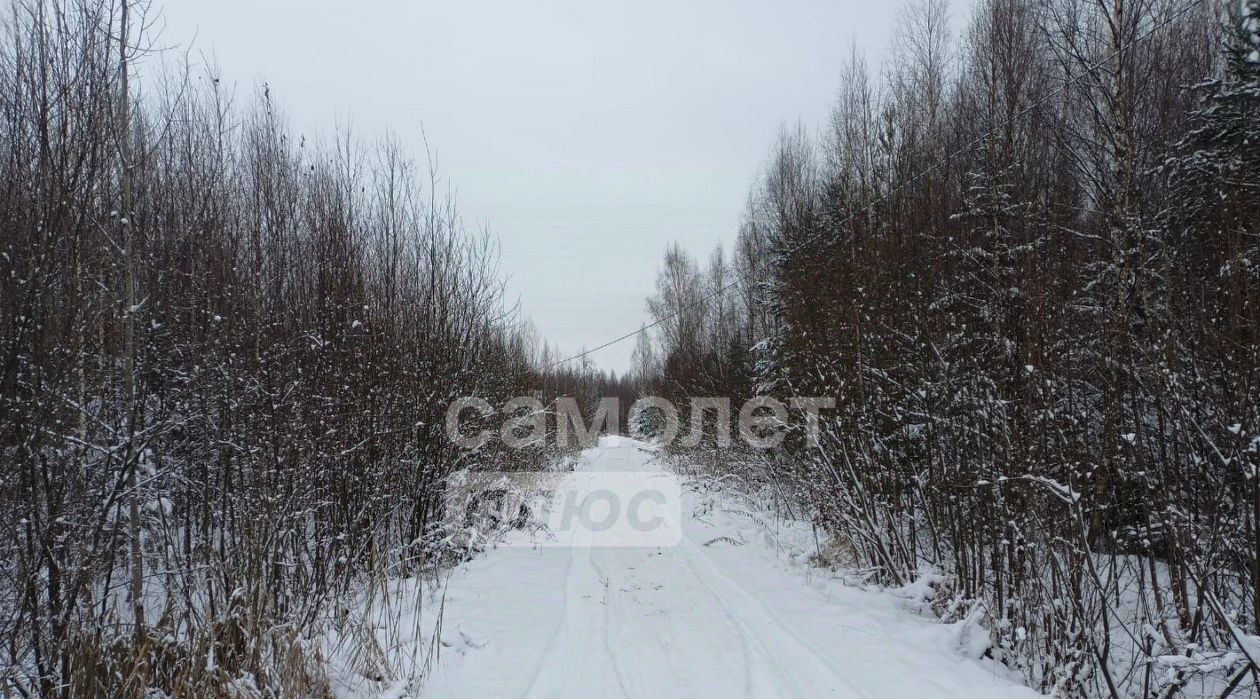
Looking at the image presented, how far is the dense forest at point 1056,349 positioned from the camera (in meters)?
3.80

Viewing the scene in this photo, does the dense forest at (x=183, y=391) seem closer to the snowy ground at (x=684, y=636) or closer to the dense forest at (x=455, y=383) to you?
the dense forest at (x=455, y=383)

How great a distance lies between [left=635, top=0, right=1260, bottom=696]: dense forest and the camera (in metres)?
3.80

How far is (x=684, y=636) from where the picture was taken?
5.02 meters

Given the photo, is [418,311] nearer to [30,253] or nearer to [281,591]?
[281,591]

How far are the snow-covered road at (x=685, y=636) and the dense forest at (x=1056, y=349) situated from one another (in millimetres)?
549

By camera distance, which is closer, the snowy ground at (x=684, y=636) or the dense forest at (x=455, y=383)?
the dense forest at (x=455, y=383)

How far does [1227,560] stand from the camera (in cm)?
370

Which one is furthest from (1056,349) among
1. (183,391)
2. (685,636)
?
(183,391)

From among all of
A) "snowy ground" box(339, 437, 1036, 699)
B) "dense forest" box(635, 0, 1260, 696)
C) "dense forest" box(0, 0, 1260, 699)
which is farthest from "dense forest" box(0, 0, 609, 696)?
"dense forest" box(635, 0, 1260, 696)

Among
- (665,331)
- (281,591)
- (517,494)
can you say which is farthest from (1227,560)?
(665,331)

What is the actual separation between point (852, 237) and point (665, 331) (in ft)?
78.5

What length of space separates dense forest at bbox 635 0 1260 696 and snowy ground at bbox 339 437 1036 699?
506 mm

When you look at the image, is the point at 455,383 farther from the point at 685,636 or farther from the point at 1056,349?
the point at 1056,349

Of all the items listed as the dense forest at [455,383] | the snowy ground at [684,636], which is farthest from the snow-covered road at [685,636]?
the dense forest at [455,383]
